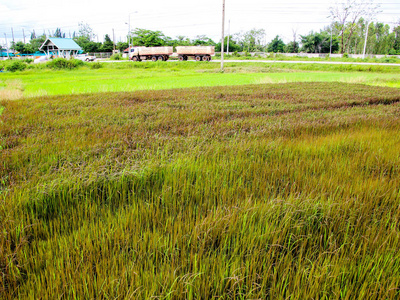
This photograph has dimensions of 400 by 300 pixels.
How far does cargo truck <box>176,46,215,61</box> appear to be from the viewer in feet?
137

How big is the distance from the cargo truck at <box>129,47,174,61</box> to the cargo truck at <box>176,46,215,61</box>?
69.2 inches

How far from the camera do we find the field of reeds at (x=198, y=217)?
134 cm

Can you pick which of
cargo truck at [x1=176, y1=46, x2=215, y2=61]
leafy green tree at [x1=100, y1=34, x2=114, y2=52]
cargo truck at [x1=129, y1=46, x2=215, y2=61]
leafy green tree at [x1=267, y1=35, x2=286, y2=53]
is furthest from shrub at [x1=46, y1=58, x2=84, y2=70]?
leafy green tree at [x1=267, y1=35, x2=286, y2=53]

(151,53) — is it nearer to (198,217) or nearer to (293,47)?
(293,47)

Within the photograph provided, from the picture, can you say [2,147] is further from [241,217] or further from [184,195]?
[241,217]

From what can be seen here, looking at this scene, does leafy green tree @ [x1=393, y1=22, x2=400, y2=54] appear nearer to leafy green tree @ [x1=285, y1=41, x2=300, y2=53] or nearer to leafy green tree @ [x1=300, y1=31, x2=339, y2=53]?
leafy green tree @ [x1=300, y1=31, x2=339, y2=53]

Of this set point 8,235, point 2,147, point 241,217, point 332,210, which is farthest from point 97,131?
point 332,210

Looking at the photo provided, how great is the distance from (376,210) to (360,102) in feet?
22.5

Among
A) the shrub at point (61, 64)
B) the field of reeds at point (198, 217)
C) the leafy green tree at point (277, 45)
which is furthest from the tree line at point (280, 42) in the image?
the field of reeds at point (198, 217)

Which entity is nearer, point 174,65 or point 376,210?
point 376,210

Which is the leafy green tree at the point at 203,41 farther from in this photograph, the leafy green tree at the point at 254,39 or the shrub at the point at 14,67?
the shrub at the point at 14,67

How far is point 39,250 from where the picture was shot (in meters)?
1.55

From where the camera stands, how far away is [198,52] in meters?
41.9

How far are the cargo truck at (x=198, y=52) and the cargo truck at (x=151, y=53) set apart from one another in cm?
176
